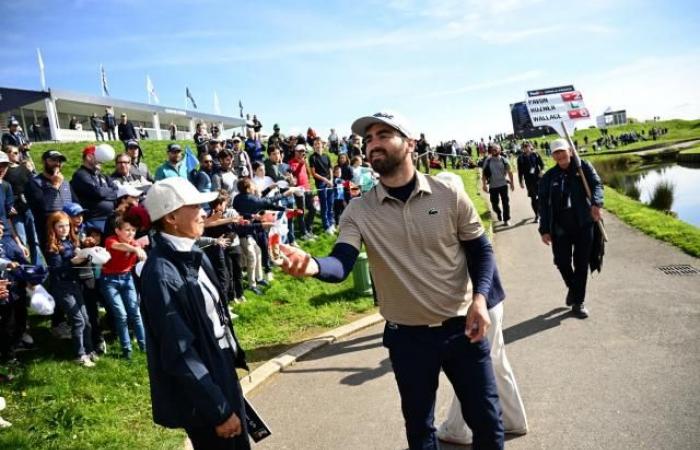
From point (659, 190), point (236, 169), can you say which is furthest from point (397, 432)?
point (659, 190)

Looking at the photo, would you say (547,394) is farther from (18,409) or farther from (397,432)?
(18,409)

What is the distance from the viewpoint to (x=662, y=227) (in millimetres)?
11258

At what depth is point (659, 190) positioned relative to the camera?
22797 mm

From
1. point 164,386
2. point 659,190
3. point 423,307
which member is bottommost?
point 659,190

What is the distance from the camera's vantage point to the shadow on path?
6.10 m

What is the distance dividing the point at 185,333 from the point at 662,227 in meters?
11.9

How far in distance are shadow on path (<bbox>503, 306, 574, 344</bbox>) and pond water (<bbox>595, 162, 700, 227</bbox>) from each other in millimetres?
15085

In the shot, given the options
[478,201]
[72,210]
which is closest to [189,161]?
[72,210]

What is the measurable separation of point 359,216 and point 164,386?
1.49 meters

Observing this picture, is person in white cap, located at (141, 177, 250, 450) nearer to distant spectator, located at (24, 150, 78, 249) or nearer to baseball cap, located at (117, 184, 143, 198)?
baseball cap, located at (117, 184, 143, 198)

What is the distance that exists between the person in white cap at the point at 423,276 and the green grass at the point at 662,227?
8.14 metres

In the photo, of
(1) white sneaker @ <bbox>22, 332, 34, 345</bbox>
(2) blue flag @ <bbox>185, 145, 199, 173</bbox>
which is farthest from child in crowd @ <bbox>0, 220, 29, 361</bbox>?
(2) blue flag @ <bbox>185, 145, 199, 173</bbox>

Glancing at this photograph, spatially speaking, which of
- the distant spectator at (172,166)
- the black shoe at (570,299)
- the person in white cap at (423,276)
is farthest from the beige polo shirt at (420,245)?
the distant spectator at (172,166)

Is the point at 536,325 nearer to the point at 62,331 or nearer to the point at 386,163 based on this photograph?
the point at 386,163
